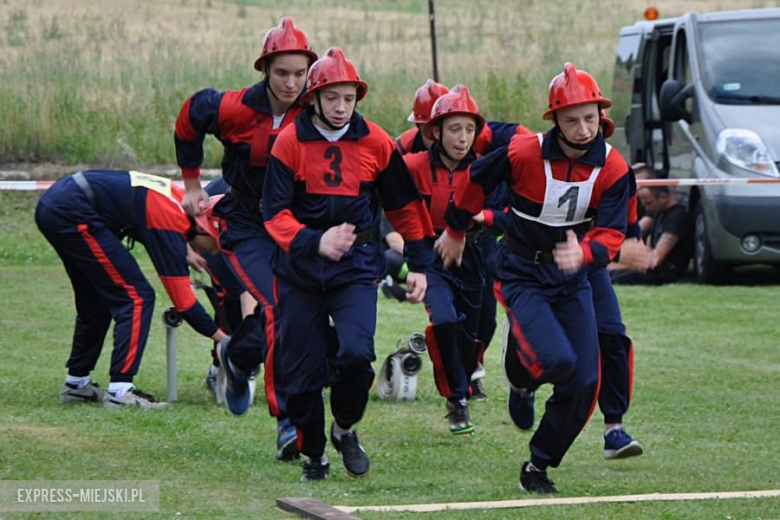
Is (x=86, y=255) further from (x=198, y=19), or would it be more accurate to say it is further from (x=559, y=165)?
(x=198, y=19)

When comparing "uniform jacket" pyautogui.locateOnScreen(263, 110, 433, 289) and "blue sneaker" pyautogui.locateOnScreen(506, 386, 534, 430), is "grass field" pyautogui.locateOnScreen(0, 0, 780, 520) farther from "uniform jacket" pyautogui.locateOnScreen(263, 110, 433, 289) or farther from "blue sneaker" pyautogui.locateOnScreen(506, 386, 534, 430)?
"uniform jacket" pyautogui.locateOnScreen(263, 110, 433, 289)

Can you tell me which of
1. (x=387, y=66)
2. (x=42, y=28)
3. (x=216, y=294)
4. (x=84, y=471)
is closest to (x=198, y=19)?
(x=42, y=28)

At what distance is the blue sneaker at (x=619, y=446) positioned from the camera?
7902mm

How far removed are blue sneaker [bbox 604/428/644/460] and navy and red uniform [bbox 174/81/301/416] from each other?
1.76 metres

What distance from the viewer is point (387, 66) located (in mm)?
27344

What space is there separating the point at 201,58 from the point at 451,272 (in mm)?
17644

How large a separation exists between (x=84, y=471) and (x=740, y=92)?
10.5 meters

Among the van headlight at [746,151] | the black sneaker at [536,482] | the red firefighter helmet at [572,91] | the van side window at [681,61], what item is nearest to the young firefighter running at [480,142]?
the red firefighter helmet at [572,91]

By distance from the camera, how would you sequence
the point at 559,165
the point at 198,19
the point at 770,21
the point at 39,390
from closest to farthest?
the point at 559,165 → the point at 39,390 → the point at 770,21 → the point at 198,19

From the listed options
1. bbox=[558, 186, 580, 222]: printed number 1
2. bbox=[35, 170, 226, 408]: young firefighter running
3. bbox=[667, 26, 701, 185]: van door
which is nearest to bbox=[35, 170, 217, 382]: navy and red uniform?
bbox=[35, 170, 226, 408]: young firefighter running

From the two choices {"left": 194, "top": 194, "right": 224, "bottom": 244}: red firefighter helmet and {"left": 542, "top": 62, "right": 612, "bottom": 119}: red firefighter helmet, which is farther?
{"left": 194, "top": 194, "right": 224, "bottom": 244}: red firefighter helmet

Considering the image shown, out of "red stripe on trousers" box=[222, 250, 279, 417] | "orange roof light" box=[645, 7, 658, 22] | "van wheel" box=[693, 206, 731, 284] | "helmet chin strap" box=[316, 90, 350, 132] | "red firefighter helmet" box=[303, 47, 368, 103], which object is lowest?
"van wheel" box=[693, 206, 731, 284]

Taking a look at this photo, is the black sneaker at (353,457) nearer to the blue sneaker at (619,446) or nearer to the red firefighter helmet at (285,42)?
the blue sneaker at (619,446)

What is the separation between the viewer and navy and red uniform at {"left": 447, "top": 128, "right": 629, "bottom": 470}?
7094 mm
